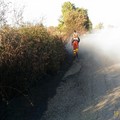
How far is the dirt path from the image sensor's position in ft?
46.2

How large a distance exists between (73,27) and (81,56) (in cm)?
1722

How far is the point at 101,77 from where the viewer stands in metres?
19.5

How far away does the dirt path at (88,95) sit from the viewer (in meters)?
14.1

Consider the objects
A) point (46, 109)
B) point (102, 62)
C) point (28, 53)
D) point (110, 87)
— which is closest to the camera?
point (46, 109)

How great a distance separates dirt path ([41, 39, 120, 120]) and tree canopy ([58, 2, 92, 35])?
793 inches

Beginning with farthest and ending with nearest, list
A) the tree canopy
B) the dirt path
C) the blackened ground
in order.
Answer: the tree canopy → the dirt path → the blackened ground

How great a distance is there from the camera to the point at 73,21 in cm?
4378

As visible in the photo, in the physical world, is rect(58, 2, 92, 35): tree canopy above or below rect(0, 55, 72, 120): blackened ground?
above

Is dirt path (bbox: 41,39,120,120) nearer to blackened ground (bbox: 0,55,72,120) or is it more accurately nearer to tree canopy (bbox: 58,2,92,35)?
blackened ground (bbox: 0,55,72,120)

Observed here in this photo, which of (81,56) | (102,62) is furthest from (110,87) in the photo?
(81,56)

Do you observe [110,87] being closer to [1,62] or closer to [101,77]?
[101,77]

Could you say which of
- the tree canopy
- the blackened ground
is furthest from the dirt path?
the tree canopy

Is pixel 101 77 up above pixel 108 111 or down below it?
above

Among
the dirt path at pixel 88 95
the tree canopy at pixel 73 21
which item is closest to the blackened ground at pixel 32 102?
the dirt path at pixel 88 95
